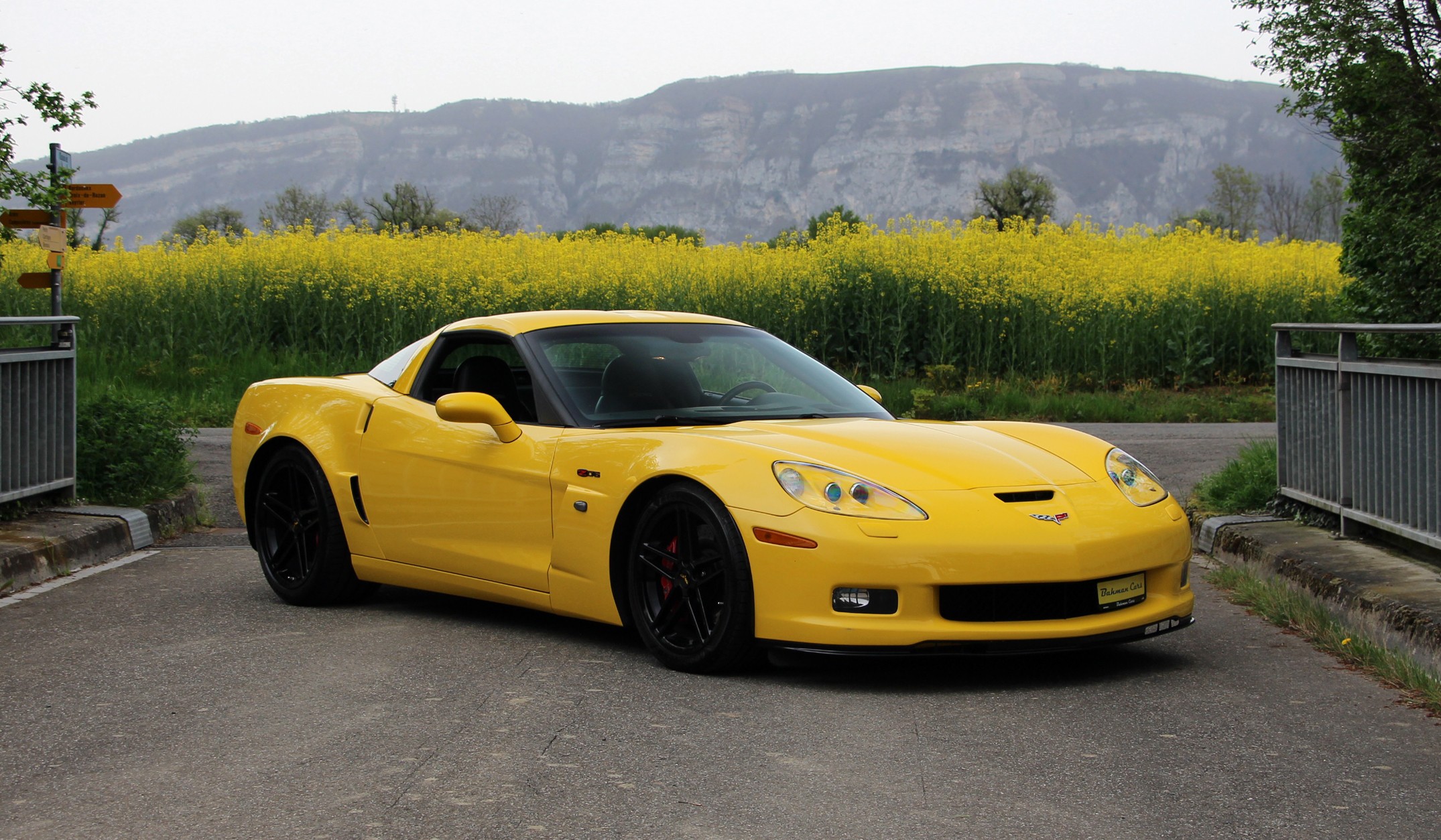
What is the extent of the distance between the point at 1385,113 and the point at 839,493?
5.83 metres

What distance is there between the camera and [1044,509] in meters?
4.85

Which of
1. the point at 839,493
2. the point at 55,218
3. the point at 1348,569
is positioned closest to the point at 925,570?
the point at 839,493

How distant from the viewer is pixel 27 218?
490 inches

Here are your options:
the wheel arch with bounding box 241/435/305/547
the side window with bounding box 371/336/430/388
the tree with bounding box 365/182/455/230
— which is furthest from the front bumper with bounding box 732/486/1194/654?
the tree with bounding box 365/182/455/230

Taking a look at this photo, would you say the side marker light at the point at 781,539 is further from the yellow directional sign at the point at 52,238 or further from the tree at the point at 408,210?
the tree at the point at 408,210

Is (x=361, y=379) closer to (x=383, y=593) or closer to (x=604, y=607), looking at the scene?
(x=383, y=593)

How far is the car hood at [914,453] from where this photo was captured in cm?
491

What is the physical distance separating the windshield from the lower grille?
4.46 feet

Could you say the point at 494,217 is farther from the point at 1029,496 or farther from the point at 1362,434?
the point at 1029,496

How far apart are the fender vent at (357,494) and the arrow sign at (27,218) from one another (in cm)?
662

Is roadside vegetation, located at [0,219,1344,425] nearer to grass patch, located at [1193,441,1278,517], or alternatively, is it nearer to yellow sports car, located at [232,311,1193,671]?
grass patch, located at [1193,441,1278,517]

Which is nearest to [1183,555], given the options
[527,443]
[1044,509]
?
Answer: [1044,509]

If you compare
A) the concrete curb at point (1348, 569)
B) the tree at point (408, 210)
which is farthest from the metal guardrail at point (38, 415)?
the tree at point (408, 210)

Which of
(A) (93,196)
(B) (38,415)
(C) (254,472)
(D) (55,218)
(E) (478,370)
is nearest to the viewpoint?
(E) (478,370)
